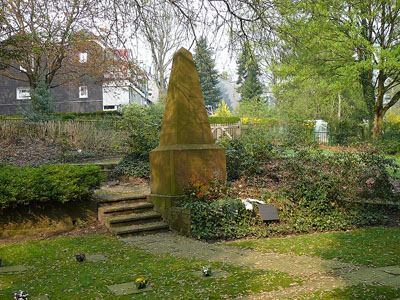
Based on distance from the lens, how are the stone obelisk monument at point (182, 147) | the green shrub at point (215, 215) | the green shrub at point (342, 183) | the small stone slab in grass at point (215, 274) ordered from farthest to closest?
the green shrub at point (342, 183)
the stone obelisk monument at point (182, 147)
the green shrub at point (215, 215)
the small stone slab in grass at point (215, 274)

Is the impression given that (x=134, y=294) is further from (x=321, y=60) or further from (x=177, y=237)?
(x=321, y=60)

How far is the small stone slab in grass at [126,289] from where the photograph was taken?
4203mm

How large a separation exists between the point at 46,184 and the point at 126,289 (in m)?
4.14

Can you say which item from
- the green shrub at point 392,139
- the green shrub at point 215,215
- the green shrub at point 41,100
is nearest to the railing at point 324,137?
the green shrub at point 392,139

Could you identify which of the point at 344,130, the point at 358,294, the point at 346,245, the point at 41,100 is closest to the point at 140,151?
the point at 346,245

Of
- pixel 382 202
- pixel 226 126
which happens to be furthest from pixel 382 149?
pixel 226 126

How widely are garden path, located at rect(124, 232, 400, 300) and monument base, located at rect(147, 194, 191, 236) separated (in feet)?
1.16

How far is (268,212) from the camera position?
7.83 m

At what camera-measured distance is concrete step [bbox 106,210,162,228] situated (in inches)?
310

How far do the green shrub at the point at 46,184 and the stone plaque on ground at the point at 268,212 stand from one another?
11.7ft

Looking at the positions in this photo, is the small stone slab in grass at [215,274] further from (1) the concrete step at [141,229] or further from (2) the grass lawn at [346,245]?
(1) the concrete step at [141,229]

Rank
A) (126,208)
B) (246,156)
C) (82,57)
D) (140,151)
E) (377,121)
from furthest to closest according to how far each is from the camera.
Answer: (82,57) → (377,121) → (140,151) → (246,156) → (126,208)

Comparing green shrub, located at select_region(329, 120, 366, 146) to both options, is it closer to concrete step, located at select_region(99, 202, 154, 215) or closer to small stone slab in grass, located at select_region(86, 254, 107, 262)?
concrete step, located at select_region(99, 202, 154, 215)

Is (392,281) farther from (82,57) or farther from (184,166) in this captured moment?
(82,57)
